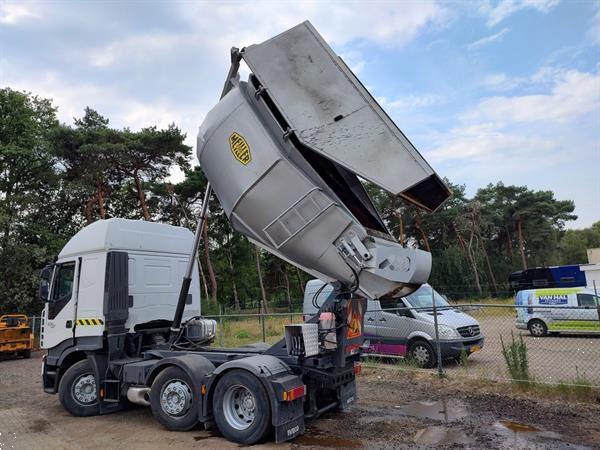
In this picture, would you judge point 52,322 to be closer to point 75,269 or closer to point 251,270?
point 75,269

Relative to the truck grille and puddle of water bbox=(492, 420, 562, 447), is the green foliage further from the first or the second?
the truck grille

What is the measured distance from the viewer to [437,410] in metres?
7.30

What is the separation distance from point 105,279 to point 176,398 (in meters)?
2.30

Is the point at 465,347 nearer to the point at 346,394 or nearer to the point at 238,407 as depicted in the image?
the point at 346,394

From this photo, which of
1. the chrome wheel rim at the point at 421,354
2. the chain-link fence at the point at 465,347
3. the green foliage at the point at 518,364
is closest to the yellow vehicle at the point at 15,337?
the chain-link fence at the point at 465,347

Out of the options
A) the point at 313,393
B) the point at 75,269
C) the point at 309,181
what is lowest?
the point at 313,393

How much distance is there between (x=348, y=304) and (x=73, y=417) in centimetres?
493

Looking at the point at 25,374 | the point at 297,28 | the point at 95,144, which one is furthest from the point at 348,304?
the point at 95,144

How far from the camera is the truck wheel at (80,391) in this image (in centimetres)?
752

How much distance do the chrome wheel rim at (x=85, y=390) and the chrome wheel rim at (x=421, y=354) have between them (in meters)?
6.71

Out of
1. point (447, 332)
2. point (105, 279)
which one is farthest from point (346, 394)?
point (447, 332)

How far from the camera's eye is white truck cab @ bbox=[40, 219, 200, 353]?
7629 mm

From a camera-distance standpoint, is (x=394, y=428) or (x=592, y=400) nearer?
(x=394, y=428)

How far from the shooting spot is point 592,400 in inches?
288
